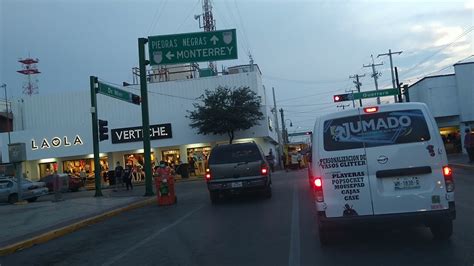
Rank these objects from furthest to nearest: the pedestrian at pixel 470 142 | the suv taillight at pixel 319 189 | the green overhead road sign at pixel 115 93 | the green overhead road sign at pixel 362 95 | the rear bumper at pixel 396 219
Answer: the green overhead road sign at pixel 362 95
the pedestrian at pixel 470 142
the green overhead road sign at pixel 115 93
the suv taillight at pixel 319 189
the rear bumper at pixel 396 219

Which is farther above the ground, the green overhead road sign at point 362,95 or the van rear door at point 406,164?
the green overhead road sign at point 362,95

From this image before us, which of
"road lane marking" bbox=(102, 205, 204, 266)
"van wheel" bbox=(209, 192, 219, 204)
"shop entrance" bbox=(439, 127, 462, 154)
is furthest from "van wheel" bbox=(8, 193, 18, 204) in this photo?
"shop entrance" bbox=(439, 127, 462, 154)

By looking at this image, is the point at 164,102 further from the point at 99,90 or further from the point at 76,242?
the point at 76,242

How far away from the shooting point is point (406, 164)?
24.2 ft

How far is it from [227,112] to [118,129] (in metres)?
10.1

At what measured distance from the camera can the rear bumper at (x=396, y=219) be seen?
7.30 metres

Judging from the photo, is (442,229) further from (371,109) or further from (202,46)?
(202,46)

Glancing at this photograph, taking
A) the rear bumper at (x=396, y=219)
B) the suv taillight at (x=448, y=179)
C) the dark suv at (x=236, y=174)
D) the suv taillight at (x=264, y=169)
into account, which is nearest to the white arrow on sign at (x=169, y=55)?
the dark suv at (x=236, y=174)

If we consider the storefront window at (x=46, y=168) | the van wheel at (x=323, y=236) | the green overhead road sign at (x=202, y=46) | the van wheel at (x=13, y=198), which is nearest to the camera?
the van wheel at (x=323, y=236)

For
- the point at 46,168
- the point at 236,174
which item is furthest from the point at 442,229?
the point at 46,168

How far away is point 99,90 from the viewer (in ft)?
72.3

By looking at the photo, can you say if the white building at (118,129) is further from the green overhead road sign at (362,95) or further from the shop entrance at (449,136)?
the shop entrance at (449,136)

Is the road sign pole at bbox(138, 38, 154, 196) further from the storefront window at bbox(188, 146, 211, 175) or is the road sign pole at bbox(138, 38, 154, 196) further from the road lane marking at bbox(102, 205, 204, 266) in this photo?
the storefront window at bbox(188, 146, 211, 175)

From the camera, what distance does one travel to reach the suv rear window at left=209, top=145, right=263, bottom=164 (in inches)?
640
